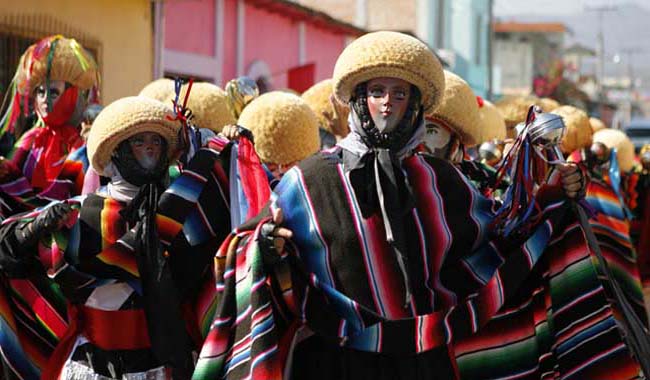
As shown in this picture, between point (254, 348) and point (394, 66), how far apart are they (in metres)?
1.10

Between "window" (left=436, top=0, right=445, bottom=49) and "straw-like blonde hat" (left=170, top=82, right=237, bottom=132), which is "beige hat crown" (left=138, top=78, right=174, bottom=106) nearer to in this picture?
"straw-like blonde hat" (left=170, top=82, right=237, bottom=132)

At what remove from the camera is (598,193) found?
6.89 meters

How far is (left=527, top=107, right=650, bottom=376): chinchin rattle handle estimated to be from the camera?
4699mm

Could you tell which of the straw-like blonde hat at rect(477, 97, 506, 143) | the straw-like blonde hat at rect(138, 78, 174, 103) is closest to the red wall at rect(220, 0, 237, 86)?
the straw-like blonde hat at rect(477, 97, 506, 143)

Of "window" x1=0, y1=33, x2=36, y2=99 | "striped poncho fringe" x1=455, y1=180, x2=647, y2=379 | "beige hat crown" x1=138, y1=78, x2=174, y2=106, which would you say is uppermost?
"window" x1=0, y1=33, x2=36, y2=99

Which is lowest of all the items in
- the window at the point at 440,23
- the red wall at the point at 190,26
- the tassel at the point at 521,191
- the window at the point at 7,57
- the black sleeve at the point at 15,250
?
the black sleeve at the point at 15,250

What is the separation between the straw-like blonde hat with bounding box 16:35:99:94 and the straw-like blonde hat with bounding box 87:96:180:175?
1.65 meters

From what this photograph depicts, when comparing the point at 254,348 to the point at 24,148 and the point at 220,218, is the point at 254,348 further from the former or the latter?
the point at 24,148

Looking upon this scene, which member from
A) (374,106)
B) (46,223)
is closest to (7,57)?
(46,223)

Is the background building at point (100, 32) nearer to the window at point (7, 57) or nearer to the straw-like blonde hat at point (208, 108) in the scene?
the window at point (7, 57)

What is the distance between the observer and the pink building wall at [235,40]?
16.1 meters

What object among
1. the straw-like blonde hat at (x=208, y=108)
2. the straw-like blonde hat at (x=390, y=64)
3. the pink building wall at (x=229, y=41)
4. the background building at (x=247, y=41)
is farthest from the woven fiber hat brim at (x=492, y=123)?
the pink building wall at (x=229, y=41)

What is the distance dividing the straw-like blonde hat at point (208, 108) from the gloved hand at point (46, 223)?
1.29 metres

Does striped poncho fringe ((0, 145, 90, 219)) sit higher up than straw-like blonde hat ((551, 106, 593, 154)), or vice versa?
straw-like blonde hat ((551, 106, 593, 154))
